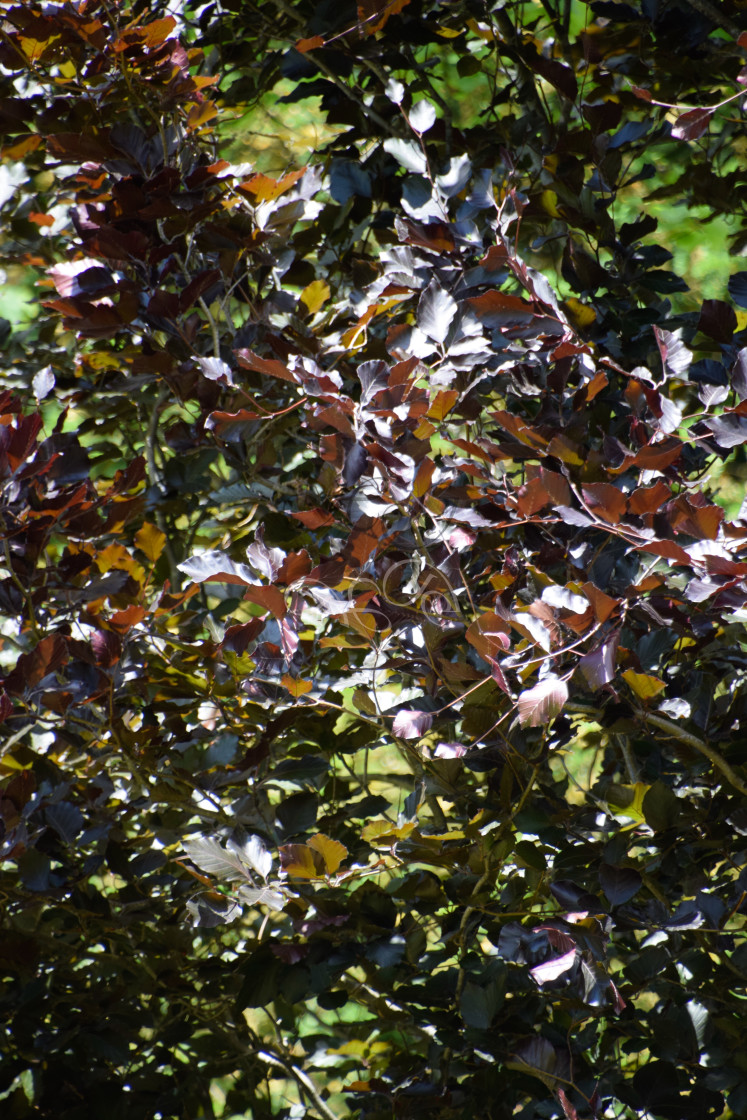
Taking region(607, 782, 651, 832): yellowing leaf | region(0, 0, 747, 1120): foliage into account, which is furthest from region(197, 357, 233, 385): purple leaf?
region(607, 782, 651, 832): yellowing leaf

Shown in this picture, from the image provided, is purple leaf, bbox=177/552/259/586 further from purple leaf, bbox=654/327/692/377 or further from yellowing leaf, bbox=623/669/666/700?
purple leaf, bbox=654/327/692/377

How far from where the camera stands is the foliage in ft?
3.46

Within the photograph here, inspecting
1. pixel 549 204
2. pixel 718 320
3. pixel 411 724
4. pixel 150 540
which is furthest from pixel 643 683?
pixel 549 204

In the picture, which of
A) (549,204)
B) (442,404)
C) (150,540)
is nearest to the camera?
(442,404)

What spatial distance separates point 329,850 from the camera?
1.00 metres

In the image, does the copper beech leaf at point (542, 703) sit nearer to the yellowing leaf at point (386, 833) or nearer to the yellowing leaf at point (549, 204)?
the yellowing leaf at point (386, 833)

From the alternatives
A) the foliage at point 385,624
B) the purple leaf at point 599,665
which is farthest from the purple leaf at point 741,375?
the purple leaf at point 599,665

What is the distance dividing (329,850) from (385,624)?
253 millimetres

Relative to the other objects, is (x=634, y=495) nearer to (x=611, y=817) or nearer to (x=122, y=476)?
(x=611, y=817)

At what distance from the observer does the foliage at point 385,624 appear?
1055mm

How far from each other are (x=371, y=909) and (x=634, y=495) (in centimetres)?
69

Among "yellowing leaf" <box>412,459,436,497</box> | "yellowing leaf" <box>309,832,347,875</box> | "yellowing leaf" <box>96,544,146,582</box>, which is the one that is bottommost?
"yellowing leaf" <box>309,832,347,875</box>

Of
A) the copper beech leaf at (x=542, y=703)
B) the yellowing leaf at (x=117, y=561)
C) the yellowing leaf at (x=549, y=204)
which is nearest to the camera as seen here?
the copper beech leaf at (x=542, y=703)

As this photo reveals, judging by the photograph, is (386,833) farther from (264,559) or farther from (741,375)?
(741,375)
